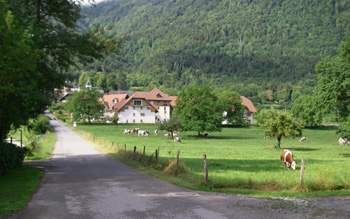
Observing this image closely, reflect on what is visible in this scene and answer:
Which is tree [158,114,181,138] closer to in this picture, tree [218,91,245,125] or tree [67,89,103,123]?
tree [218,91,245,125]

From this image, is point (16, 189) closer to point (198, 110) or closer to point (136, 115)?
point (198, 110)

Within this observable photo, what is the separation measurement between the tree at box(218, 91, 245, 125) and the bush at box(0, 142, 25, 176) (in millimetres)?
86417

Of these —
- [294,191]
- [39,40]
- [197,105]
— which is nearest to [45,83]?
[39,40]

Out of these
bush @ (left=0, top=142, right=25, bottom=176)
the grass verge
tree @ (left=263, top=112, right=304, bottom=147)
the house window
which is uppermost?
the house window

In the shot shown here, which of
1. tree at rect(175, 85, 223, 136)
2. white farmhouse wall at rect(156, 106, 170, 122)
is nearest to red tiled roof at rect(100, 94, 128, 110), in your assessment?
white farmhouse wall at rect(156, 106, 170, 122)

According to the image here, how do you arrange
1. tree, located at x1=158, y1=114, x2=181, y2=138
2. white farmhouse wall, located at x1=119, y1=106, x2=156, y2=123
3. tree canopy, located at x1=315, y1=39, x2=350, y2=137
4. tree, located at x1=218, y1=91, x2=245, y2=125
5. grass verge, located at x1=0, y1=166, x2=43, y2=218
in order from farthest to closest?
white farmhouse wall, located at x1=119, y1=106, x2=156, y2=123
tree, located at x1=218, y1=91, x2=245, y2=125
tree, located at x1=158, y1=114, x2=181, y2=138
tree canopy, located at x1=315, y1=39, x2=350, y2=137
grass verge, located at x1=0, y1=166, x2=43, y2=218

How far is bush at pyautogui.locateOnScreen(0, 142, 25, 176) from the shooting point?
16547 millimetres

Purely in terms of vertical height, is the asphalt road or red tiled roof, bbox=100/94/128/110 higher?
red tiled roof, bbox=100/94/128/110

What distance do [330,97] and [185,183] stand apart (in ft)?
82.0

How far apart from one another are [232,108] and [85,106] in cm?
4335

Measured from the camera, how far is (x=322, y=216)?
9.55 meters

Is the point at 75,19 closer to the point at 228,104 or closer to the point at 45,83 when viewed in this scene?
the point at 45,83

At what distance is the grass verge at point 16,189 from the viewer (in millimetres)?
10508

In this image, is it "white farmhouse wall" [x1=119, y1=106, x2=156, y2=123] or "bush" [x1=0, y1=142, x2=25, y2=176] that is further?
"white farmhouse wall" [x1=119, y1=106, x2=156, y2=123]
